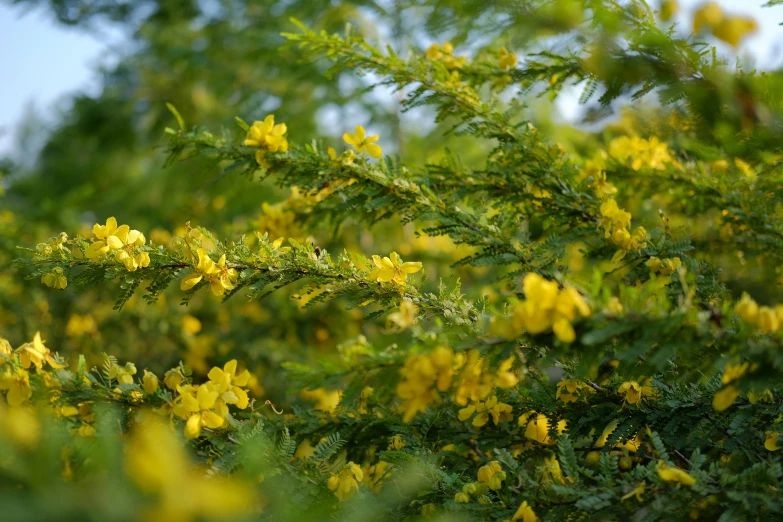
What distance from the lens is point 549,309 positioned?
2.78 ft

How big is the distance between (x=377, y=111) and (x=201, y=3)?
2145mm

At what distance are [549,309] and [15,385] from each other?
945 millimetres

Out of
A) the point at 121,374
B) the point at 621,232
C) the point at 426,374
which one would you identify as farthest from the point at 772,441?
the point at 121,374

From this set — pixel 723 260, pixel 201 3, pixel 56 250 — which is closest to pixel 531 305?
pixel 56 250

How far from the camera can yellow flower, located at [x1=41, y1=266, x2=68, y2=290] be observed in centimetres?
127

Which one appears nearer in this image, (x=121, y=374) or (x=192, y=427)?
(x=192, y=427)

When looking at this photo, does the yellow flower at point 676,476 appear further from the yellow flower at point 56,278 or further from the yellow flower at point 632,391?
the yellow flower at point 56,278

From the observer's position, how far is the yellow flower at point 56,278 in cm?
127

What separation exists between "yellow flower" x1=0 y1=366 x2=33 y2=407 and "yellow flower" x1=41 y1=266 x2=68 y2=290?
24cm

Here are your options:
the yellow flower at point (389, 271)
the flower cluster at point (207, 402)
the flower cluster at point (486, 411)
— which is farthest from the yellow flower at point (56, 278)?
the flower cluster at point (486, 411)

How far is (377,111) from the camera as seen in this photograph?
4547 mm

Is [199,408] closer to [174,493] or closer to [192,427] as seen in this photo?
[192,427]

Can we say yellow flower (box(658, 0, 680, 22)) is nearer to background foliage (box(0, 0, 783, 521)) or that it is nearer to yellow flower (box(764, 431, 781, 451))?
background foliage (box(0, 0, 783, 521))

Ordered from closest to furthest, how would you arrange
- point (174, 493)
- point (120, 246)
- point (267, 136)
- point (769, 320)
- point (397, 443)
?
1. point (174, 493)
2. point (769, 320)
3. point (120, 246)
4. point (397, 443)
5. point (267, 136)
